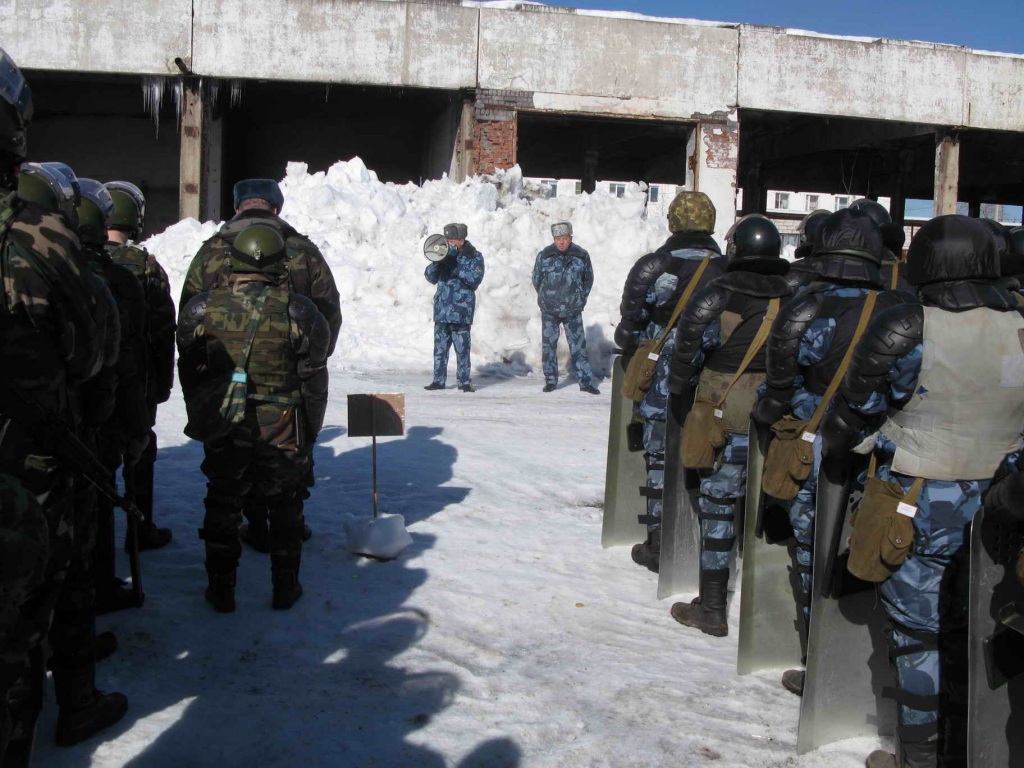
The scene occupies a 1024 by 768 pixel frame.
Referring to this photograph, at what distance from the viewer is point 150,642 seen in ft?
14.1

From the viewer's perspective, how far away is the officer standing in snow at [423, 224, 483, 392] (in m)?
11.3

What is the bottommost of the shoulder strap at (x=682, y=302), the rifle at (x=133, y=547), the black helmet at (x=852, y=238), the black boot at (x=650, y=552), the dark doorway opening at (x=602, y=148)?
the black boot at (x=650, y=552)

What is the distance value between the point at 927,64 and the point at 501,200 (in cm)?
990

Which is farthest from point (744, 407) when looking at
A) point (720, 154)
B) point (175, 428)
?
point (720, 154)

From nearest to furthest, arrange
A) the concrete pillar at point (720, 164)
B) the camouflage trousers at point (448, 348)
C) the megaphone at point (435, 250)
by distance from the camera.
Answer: the megaphone at point (435, 250) → the camouflage trousers at point (448, 348) → the concrete pillar at point (720, 164)

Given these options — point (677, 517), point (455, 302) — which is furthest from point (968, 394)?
point (455, 302)

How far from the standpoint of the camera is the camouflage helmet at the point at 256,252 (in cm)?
441

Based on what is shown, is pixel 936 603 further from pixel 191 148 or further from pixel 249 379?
pixel 191 148

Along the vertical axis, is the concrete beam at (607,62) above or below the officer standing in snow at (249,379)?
above

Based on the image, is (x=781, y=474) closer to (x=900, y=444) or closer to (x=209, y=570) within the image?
(x=900, y=444)

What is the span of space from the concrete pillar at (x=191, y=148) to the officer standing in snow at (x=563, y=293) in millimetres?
9268

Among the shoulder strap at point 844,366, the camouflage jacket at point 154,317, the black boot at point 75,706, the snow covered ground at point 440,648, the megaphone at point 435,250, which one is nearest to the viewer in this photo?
the black boot at point 75,706

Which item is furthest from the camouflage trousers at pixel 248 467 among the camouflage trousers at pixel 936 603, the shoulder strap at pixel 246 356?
the camouflage trousers at pixel 936 603

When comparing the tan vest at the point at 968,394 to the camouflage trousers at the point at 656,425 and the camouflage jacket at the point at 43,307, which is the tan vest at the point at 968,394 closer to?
the camouflage trousers at the point at 656,425
